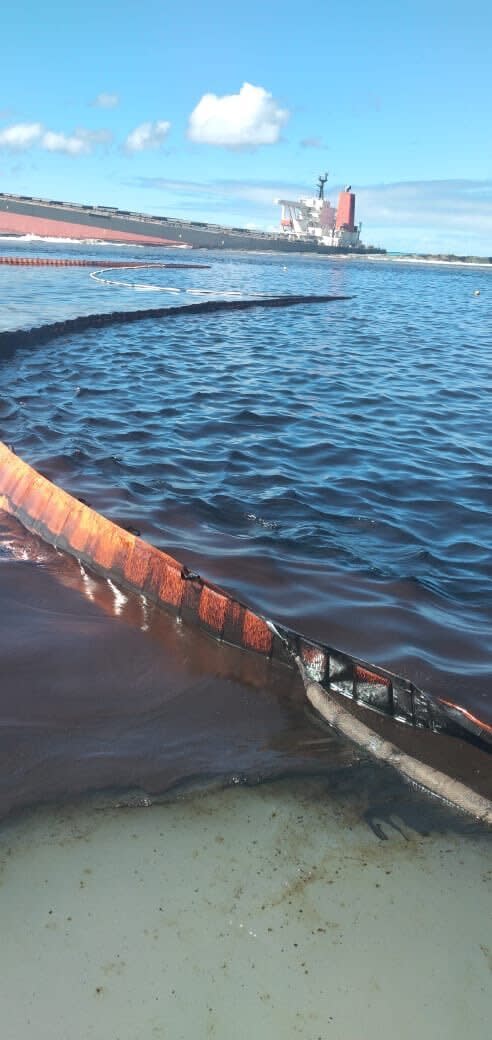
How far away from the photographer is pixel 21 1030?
7.07 ft

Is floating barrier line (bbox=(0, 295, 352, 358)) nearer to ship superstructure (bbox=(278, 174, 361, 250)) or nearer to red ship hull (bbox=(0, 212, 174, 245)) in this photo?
red ship hull (bbox=(0, 212, 174, 245))

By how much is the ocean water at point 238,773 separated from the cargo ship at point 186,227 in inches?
3453

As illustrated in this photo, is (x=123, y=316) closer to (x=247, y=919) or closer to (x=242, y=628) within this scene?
(x=242, y=628)

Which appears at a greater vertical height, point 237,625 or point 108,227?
point 108,227

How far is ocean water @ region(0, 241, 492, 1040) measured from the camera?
7.70 feet

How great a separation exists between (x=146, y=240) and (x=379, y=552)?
92.1 m

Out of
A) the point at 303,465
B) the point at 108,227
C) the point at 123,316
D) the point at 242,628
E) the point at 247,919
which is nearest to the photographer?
the point at 247,919

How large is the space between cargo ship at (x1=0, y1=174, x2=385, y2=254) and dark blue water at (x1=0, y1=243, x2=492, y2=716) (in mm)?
76263

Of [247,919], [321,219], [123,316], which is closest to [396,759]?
[247,919]

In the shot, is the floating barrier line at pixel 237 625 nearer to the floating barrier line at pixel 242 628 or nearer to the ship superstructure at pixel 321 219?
the floating barrier line at pixel 242 628

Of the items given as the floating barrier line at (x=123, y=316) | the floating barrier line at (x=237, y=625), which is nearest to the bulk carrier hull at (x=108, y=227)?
the floating barrier line at (x=123, y=316)

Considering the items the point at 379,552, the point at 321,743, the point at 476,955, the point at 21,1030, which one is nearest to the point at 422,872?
the point at 476,955

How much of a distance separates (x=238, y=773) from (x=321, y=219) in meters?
120

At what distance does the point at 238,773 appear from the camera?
132 inches
